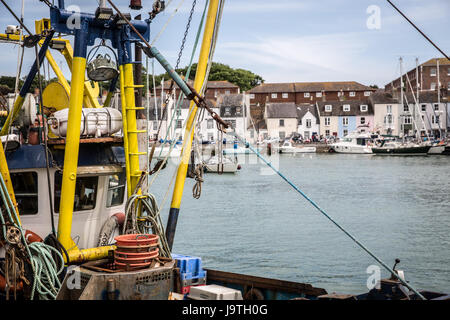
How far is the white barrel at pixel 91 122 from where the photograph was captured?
9336 millimetres

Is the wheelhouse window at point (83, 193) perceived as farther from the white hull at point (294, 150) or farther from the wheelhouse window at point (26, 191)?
the white hull at point (294, 150)

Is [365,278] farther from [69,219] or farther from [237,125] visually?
[237,125]

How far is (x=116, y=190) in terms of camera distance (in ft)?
34.8

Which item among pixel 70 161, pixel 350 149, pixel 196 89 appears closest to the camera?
pixel 70 161

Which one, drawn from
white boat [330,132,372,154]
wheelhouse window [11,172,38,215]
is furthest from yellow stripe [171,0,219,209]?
white boat [330,132,372,154]

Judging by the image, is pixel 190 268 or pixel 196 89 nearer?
pixel 190 268

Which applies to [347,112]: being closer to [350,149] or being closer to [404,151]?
[350,149]

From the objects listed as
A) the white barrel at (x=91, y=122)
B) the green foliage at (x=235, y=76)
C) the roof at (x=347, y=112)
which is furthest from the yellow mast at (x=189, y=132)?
the green foliage at (x=235, y=76)

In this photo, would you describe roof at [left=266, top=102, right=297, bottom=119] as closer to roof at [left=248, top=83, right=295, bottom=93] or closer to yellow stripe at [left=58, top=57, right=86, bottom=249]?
roof at [left=248, top=83, right=295, bottom=93]

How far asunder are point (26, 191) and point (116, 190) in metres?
1.68

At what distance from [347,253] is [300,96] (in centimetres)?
9748

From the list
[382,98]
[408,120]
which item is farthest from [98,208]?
[382,98]

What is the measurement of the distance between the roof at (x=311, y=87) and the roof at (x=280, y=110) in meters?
8.18
